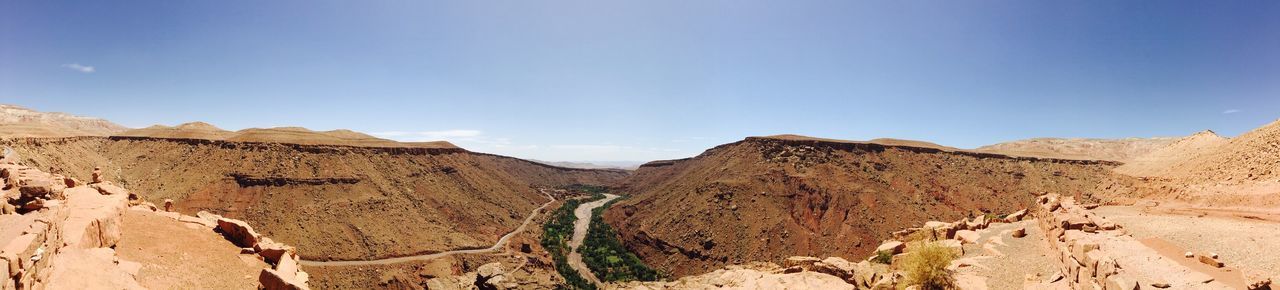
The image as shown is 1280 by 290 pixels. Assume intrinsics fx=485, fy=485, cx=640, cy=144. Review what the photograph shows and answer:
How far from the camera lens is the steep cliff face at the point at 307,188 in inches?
2077

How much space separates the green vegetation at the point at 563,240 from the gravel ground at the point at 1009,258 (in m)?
37.3

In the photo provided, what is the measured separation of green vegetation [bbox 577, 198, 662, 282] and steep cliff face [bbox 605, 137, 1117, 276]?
6.49 ft

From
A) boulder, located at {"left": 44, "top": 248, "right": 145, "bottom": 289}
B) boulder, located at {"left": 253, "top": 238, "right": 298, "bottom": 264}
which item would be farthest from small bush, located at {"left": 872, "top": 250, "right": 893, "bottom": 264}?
boulder, located at {"left": 44, "top": 248, "right": 145, "bottom": 289}

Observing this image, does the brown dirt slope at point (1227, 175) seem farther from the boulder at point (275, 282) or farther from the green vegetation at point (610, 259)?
the green vegetation at point (610, 259)

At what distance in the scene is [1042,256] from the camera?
21.2 m

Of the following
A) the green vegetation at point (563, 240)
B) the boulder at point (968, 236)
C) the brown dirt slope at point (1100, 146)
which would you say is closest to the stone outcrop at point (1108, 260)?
the boulder at point (968, 236)

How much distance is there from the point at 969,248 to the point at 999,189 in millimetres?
52328

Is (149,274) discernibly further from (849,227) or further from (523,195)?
(523,195)

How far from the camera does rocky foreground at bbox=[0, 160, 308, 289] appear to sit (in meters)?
10.2

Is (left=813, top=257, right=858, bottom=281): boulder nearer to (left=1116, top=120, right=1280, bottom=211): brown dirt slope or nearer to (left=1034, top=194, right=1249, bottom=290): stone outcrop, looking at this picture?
(left=1034, top=194, right=1249, bottom=290): stone outcrop

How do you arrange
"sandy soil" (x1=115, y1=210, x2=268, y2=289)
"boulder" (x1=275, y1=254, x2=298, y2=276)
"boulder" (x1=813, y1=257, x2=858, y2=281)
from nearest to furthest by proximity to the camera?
"sandy soil" (x1=115, y1=210, x2=268, y2=289) < "boulder" (x1=275, y1=254, x2=298, y2=276) < "boulder" (x1=813, y1=257, x2=858, y2=281)

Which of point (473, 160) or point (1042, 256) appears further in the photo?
point (473, 160)

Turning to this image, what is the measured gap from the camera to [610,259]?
211ft

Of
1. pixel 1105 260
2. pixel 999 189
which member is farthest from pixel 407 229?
pixel 999 189
